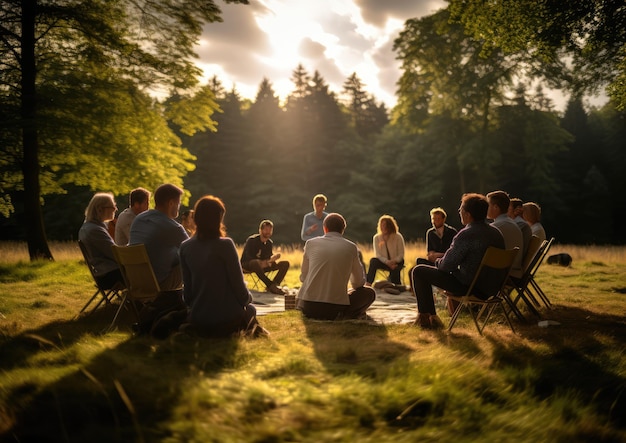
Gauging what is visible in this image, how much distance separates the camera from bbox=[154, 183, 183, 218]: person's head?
563 centimetres

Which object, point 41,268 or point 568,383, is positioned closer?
point 568,383

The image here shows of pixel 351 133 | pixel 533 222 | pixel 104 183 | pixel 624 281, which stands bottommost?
pixel 624 281

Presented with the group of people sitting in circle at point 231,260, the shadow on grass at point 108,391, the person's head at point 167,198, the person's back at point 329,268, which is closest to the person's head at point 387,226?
the group of people sitting in circle at point 231,260

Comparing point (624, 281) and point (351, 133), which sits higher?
point (351, 133)

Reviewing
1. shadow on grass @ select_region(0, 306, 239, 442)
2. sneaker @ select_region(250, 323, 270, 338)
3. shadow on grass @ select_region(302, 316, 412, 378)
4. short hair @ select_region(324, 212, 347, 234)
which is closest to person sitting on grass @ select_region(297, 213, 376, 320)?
short hair @ select_region(324, 212, 347, 234)

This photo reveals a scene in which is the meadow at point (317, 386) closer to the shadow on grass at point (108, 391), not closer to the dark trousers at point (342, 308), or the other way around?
the shadow on grass at point (108, 391)

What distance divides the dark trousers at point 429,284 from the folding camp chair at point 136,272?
3195 millimetres

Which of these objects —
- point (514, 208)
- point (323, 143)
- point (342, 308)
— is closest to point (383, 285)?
point (514, 208)

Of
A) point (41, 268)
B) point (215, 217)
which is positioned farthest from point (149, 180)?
point (215, 217)

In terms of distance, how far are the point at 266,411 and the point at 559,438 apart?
1761 millimetres

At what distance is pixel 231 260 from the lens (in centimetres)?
486

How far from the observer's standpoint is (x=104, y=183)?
1323 cm

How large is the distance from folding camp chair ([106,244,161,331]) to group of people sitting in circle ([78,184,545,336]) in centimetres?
16

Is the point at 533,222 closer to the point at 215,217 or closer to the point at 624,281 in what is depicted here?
the point at 624,281
